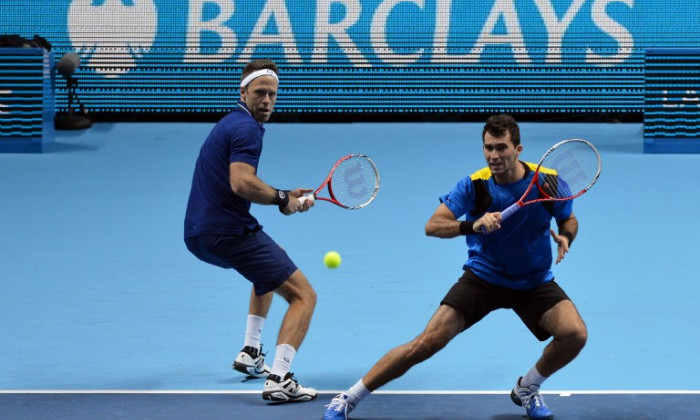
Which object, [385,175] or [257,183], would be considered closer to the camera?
[257,183]

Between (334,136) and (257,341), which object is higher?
(257,341)

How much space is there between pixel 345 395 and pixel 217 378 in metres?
1.11

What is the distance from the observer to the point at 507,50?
1830 centimetres

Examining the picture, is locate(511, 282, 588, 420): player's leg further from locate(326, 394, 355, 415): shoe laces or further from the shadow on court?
locate(326, 394, 355, 415): shoe laces

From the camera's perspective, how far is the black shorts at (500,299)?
19.4ft

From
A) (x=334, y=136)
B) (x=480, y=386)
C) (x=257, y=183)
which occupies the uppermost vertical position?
(x=257, y=183)

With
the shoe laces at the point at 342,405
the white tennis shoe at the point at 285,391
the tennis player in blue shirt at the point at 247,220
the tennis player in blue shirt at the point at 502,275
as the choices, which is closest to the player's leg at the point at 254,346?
the tennis player in blue shirt at the point at 247,220

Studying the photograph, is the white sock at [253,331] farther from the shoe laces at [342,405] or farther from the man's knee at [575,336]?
the man's knee at [575,336]

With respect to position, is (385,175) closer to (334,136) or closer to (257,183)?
(334,136)

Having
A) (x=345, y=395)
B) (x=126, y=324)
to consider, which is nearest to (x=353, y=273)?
(x=126, y=324)

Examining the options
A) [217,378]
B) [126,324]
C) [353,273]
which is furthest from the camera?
[353,273]

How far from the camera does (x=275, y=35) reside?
18.4m

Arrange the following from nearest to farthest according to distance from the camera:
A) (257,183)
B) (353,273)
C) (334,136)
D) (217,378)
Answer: (257,183) → (217,378) → (353,273) → (334,136)

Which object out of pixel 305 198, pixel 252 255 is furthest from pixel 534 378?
pixel 252 255
